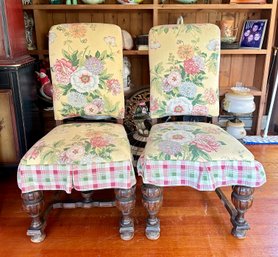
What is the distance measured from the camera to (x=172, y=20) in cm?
253

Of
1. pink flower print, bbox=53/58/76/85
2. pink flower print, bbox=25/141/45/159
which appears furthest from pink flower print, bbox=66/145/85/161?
pink flower print, bbox=53/58/76/85

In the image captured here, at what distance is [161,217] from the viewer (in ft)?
5.29

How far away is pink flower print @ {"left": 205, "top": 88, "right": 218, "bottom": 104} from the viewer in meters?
1.63

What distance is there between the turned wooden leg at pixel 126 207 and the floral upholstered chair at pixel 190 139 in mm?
67

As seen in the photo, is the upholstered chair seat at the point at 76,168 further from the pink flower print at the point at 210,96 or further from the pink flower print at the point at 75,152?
the pink flower print at the point at 210,96

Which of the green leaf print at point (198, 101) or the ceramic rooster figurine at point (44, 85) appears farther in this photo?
the ceramic rooster figurine at point (44, 85)

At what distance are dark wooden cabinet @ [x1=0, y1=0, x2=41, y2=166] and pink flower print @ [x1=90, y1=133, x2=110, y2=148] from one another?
63 cm

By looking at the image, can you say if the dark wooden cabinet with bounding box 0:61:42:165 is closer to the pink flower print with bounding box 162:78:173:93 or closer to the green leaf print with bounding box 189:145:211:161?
the pink flower print with bounding box 162:78:173:93

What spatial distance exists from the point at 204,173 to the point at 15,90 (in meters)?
1.16

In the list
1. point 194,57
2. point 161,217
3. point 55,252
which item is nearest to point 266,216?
point 161,217

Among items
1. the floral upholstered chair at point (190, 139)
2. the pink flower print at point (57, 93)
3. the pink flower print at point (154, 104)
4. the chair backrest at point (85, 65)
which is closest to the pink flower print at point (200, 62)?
the floral upholstered chair at point (190, 139)

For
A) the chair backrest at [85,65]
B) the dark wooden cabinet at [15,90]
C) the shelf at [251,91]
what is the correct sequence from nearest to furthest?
the chair backrest at [85,65], the dark wooden cabinet at [15,90], the shelf at [251,91]

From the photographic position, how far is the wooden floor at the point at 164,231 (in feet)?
4.50

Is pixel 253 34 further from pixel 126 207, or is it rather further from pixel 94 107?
pixel 126 207
